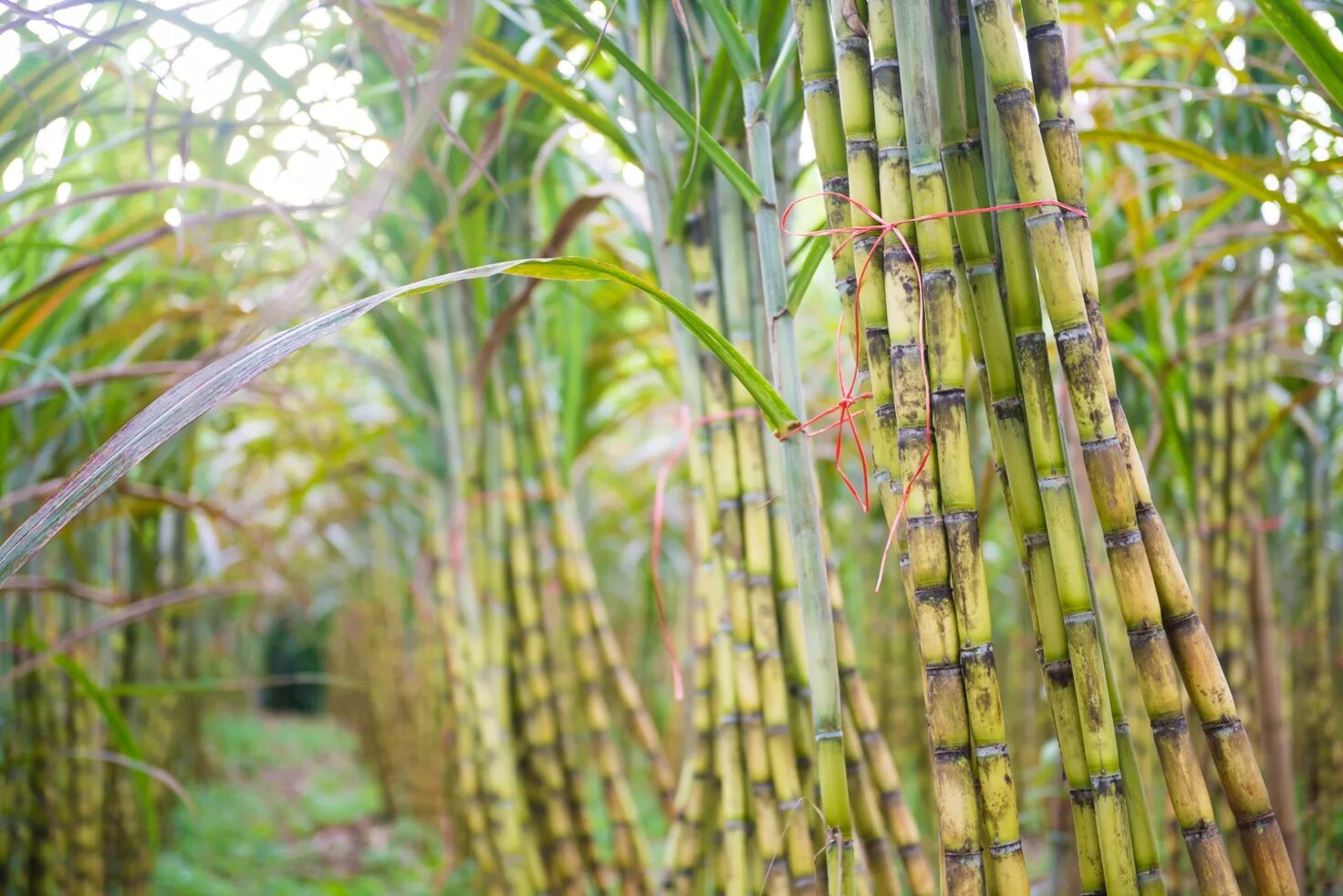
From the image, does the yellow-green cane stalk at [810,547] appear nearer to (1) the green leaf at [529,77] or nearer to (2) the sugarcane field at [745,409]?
(2) the sugarcane field at [745,409]

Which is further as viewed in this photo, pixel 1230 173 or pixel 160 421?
pixel 1230 173

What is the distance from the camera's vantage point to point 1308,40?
1.63 ft

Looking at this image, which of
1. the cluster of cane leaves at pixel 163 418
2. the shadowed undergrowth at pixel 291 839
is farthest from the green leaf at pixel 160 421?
the shadowed undergrowth at pixel 291 839

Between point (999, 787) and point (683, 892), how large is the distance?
0.46m

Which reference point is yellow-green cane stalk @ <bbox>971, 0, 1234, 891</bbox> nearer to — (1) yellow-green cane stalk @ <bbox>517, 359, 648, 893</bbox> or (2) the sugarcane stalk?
(2) the sugarcane stalk

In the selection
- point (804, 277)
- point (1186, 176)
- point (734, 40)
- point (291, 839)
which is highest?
point (1186, 176)

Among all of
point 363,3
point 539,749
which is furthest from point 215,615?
point 363,3

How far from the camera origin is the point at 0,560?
394mm

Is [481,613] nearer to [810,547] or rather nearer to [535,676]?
[535,676]

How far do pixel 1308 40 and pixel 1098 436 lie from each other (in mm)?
247

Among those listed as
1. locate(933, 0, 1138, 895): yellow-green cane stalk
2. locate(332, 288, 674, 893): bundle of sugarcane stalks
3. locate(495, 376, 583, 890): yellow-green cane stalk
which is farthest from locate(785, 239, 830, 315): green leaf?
locate(495, 376, 583, 890): yellow-green cane stalk

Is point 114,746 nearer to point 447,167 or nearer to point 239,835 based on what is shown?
point 447,167

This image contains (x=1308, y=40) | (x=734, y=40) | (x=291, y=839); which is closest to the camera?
(x=1308, y=40)

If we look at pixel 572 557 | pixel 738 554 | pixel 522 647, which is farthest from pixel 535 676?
pixel 738 554
